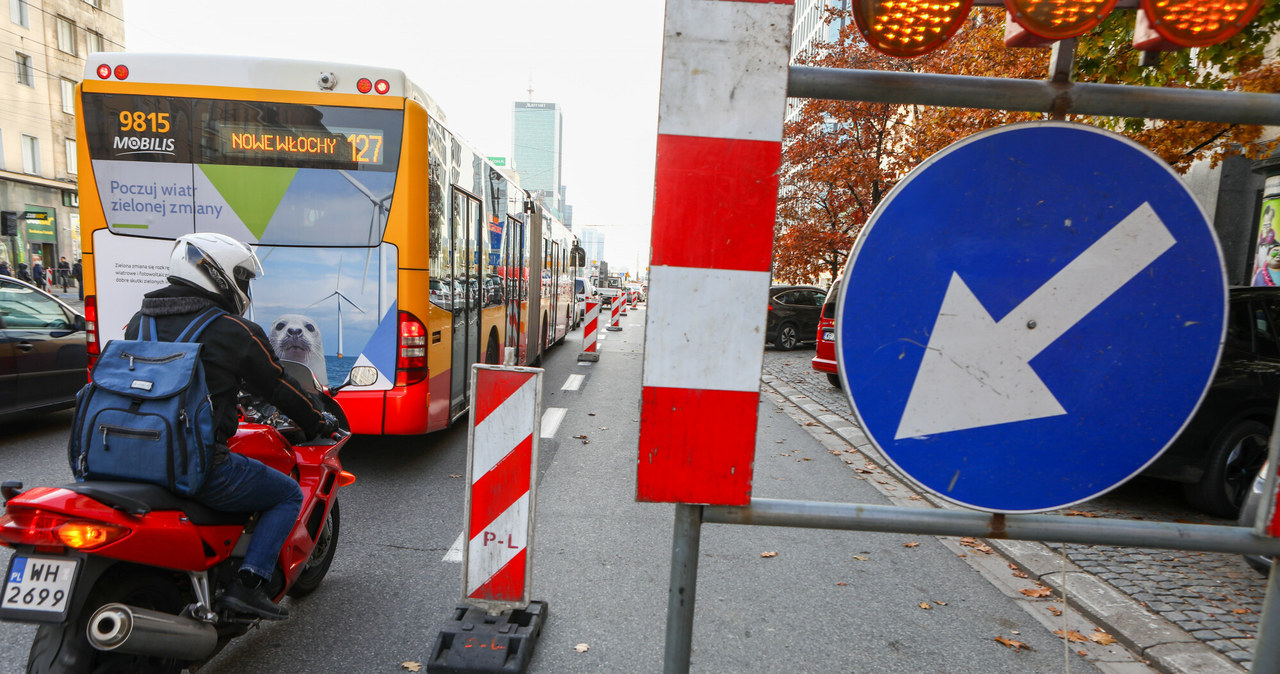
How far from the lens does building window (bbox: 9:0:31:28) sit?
31556mm

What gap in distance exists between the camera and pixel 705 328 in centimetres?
130

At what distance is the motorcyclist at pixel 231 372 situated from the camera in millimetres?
2781

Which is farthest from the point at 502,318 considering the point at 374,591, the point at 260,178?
the point at 374,591

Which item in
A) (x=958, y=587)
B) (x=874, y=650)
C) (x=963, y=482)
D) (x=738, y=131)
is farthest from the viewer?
(x=958, y=587)

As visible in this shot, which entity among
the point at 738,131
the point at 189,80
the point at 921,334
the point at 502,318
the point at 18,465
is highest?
the point at 189,80

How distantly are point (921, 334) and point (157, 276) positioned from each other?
6326 millimetres

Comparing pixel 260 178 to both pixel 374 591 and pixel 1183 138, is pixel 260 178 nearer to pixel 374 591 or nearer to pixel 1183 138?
pixel 374 591

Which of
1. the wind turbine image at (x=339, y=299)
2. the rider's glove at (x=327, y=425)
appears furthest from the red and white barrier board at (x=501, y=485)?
the wind turbine image at (x=339, y=299)

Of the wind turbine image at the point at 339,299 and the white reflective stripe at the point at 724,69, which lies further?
the wind turbine image at the point at 339,299

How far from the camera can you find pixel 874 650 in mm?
3480

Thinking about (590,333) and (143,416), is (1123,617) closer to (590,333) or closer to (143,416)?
(143,416)

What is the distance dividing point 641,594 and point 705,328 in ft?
10.2

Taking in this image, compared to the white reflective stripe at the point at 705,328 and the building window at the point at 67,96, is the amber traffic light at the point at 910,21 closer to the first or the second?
the white reflective stripe at the point at 705,328

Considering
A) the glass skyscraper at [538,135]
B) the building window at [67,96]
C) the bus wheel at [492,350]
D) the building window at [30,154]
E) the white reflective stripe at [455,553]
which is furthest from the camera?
the glass skyscraper at [538,135]
